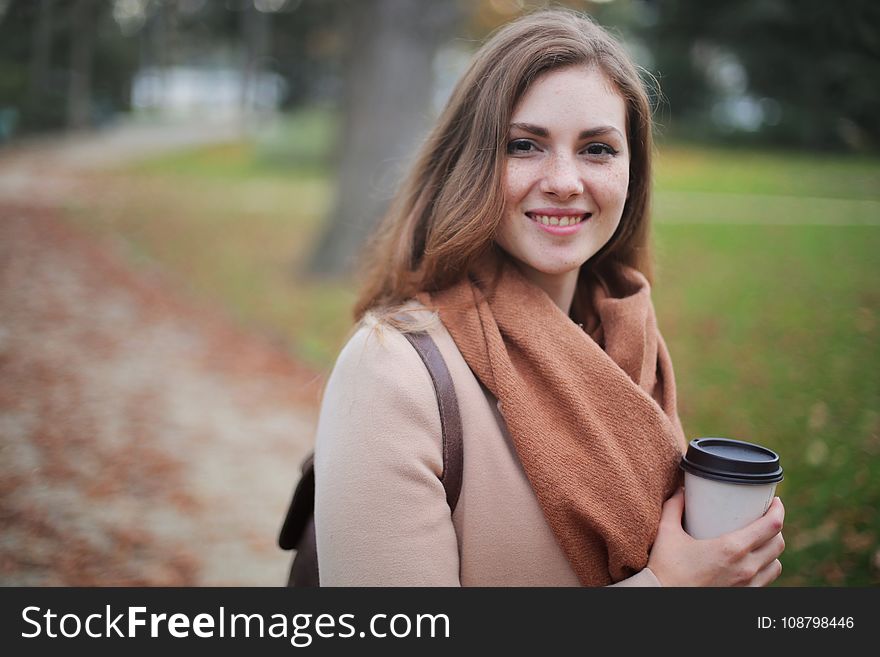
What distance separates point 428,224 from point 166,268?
889 cm

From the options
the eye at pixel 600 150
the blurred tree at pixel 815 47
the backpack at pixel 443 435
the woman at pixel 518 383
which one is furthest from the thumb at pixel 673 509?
the blurred tree at pixel 815 47

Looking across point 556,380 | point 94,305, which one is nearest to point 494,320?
point 556,380

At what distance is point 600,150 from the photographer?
186 cm

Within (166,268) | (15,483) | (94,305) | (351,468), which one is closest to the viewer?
(351,468)

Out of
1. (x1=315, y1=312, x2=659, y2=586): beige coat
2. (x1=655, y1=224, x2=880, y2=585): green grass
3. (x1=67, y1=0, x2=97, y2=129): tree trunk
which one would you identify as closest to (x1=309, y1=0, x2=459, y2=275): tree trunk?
(x1=67, y1=0, x2=97, y2=129): tree trunk

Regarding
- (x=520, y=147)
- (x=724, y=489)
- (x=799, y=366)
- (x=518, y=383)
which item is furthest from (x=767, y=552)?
(x=799, y=366)

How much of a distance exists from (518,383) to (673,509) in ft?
1.58

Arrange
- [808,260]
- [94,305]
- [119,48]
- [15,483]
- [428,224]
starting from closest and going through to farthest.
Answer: [428,224] < [15,483] < [94,305] < [808,260] < [119,48]

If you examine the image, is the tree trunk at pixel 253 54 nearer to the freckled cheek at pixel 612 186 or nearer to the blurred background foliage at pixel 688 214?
the blurred background foliage at pixel 688 214

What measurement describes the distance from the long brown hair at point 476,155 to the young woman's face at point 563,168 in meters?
0.03

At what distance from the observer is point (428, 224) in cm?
200

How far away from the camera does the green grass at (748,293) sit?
4.36m
